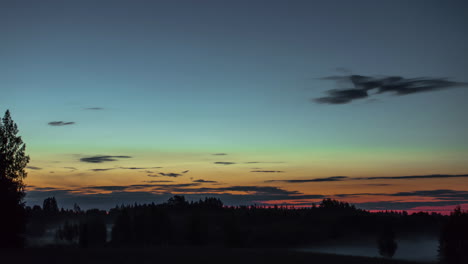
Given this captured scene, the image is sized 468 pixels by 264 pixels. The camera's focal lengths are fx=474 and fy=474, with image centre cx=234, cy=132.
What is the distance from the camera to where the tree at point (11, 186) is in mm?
53719

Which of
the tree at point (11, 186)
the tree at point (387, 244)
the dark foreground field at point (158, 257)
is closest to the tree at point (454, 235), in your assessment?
the dark foreground field at point (158, 257)

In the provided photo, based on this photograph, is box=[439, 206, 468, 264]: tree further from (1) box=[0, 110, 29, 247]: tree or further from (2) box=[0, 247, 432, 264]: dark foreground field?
(1) box=[0, 110, 29, 247]: tree

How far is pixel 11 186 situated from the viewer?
2168 inches

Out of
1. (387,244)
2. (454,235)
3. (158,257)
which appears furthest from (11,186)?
(387,244)

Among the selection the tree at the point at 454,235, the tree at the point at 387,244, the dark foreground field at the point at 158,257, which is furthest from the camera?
the tree at the point at 387,244

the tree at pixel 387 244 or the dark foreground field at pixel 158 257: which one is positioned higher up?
the dark foreground field at pixel 158 257

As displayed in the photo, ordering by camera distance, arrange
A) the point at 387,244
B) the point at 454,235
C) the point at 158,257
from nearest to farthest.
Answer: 1. the point at 158,257
2. the point at 454,235
3. the point at 387,244

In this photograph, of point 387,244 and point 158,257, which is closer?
point 158,257

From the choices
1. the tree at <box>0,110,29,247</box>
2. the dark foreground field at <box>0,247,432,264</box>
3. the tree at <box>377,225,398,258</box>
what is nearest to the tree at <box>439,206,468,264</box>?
the dark foreground field at <box>0,247,432,264</box>

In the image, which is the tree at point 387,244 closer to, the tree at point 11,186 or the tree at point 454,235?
the tree at point 454,235

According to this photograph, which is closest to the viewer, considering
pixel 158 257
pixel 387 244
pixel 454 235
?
pixel 158 257

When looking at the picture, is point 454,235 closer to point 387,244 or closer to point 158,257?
point 387,244

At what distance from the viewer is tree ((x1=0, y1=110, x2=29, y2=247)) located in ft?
176

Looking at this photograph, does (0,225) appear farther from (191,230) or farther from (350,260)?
(191,230)
